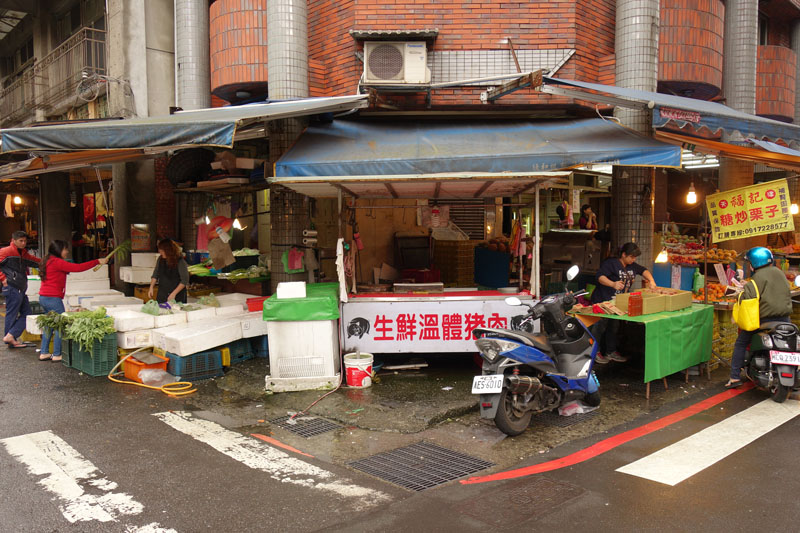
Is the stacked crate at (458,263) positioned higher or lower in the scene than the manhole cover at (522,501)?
higher

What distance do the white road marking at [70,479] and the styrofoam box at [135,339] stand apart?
2.37 meters

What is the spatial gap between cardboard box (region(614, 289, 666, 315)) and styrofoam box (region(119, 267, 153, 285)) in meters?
10.2

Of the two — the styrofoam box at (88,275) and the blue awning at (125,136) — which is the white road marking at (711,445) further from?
the styrofoam box at (88,275)

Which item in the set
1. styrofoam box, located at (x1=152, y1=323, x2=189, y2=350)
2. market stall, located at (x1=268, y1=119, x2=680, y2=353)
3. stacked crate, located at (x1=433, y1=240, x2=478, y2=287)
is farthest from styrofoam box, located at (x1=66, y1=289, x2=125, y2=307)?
stacked crate, located at (x1=433, y1=240, x2=478, y2=287)

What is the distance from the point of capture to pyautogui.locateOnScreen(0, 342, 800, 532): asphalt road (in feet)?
13.8

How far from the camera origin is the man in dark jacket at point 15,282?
9.96 m

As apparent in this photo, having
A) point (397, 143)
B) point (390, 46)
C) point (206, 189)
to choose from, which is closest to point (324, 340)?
point (397, 143)

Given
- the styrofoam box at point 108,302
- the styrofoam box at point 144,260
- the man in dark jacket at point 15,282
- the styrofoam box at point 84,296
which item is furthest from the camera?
the styrofoam box at point 144,260

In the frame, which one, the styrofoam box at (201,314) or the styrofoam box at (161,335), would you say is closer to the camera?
the styrofoam box at (161,335)

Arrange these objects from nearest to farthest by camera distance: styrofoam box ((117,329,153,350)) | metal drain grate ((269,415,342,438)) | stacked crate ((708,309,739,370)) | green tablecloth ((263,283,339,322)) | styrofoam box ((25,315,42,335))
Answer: metal drain grate ((269,415,342,438)), green tablecloth ((263,283,339,322)), styrofoam box ((117,329,153,350)), stacked crate ((708,309,739,370)), styrofoam box ((25,315,42,335))

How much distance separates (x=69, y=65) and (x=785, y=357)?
1894cm

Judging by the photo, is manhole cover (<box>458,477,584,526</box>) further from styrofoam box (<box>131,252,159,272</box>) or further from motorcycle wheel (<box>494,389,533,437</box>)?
styrofoam box (<box>131,252,159,272</box>)

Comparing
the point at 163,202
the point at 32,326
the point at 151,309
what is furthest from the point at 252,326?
the point at 163,202

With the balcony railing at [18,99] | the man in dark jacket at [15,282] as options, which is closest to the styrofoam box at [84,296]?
the man in dark jacket at [15,282]
